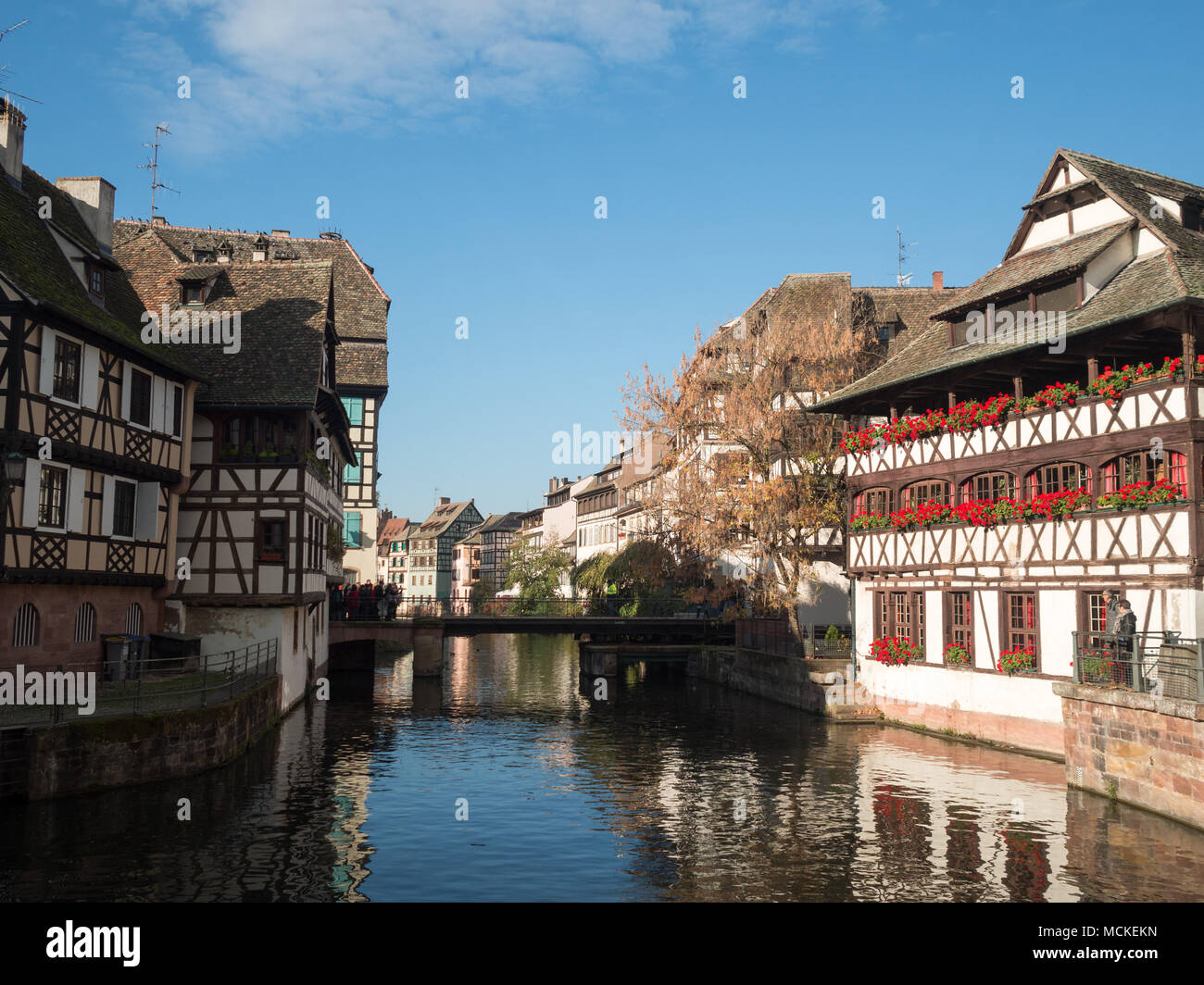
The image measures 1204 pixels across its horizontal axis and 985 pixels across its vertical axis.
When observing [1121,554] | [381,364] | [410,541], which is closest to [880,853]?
[1121,554]

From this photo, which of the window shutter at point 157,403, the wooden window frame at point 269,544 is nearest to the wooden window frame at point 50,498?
the window shutter at point 157,403

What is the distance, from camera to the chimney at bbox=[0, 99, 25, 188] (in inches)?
1062

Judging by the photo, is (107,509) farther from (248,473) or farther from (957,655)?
(957,655)

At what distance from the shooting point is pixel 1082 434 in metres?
24.8

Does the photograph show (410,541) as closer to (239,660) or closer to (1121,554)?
(239,660)

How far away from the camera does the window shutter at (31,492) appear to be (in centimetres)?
2217

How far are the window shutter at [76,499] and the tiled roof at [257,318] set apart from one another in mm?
6271

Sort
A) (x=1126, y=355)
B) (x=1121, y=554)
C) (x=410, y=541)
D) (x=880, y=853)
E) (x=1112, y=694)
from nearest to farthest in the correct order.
Result: (x=880, y=853) → (x=1112, y=694) → (x=1121, y=554) → (x=1126, y=355) → (x=410, y=541)

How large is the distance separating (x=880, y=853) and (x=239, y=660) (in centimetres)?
1899

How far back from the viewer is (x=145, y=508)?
27.4 m

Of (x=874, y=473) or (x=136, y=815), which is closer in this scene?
(x=136, y=815)

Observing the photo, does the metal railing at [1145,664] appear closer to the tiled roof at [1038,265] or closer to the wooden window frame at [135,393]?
the tiled roof at [1038,265]

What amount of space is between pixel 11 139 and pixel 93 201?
423 centimetres

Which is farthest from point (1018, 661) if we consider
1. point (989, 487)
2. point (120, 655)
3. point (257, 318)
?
point (257, 318)
